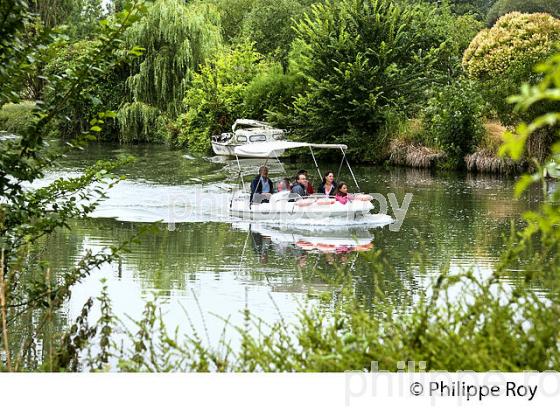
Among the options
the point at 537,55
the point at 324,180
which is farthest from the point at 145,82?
the point at 324,180

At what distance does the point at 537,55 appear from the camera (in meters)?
33.6

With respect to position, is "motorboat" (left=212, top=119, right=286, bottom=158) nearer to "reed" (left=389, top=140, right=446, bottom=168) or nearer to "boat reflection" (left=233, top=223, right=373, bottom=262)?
"reed" (left=389, top=140, right=446, bottom=168)

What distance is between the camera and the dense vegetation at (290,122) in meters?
5.34

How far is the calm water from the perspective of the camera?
1214 cm

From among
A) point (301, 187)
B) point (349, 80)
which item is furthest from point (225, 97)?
point (301, 187)

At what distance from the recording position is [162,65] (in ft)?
136

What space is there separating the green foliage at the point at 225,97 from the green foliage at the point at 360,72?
3889mm

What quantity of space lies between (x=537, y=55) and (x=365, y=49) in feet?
18.5

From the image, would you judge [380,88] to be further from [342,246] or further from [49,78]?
[49,78]

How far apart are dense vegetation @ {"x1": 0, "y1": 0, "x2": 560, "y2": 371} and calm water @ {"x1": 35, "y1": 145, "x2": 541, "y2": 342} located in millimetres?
641

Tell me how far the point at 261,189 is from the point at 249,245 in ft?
12.8
